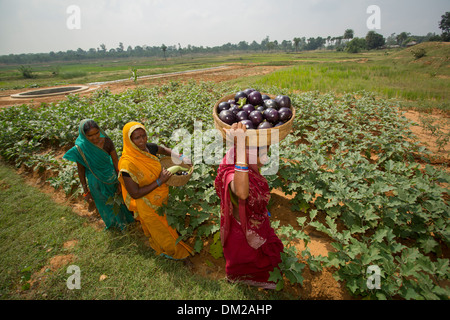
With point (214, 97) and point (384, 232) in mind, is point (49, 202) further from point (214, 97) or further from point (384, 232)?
point (214, 97)

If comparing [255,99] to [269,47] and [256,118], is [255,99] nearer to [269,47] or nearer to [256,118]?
[256,118]

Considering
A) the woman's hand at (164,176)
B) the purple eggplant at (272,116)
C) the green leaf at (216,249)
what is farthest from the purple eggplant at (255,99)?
the green leaf at (216,249)

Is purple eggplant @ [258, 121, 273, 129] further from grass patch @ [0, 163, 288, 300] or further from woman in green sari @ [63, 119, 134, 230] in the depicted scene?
woman in green sari @ [63, 119, 134, 230]

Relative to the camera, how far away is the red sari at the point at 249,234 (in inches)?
76.8

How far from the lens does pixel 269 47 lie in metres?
105

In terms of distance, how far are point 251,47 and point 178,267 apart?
14790cm

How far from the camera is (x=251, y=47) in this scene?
Result: 13025cm

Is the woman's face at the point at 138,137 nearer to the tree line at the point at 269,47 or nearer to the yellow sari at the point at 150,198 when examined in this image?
the yellow sari at the point at 150,198

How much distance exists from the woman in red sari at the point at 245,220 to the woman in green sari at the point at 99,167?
1.92 meters

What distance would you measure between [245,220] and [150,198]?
1304mm

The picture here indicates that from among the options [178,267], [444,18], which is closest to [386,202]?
[178,267]

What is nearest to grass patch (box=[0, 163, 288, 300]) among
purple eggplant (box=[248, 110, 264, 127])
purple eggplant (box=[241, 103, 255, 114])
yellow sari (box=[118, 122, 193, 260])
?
yellow sari (box=[118, 122, 193, 260])

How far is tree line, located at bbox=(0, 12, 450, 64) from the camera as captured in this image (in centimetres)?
6072

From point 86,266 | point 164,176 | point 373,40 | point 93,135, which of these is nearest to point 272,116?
point 164,176
